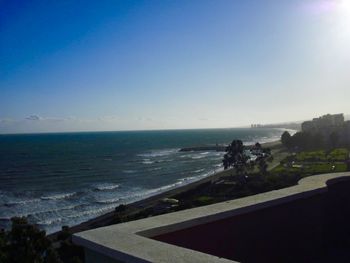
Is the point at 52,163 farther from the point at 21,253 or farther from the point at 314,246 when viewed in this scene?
the point at 314,246

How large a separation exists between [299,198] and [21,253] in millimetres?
9981

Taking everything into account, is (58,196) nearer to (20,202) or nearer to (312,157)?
(20,202)

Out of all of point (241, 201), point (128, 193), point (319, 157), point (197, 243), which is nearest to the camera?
point (197, 243)

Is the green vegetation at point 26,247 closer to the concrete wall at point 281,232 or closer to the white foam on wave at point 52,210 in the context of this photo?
the concrete wall at point 281,232

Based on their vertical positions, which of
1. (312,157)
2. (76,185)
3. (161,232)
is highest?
(161,232)

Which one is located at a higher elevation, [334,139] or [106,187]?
[334,139]

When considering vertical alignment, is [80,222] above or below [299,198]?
below

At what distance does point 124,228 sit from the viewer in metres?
2.79

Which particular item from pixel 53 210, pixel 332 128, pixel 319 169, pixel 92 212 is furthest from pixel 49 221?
pixel 332 128

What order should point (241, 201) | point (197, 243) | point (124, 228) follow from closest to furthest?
point (124, 228) → point (197, 243) → point (241, 201)

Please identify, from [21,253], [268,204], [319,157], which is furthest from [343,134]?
[268,204]

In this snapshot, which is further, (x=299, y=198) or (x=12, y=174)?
(x=12, y=174)

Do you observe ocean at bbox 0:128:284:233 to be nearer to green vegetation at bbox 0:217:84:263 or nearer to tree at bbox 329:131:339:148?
green vegetation at bbox 0:217:84:263

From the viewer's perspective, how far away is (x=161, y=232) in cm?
282
